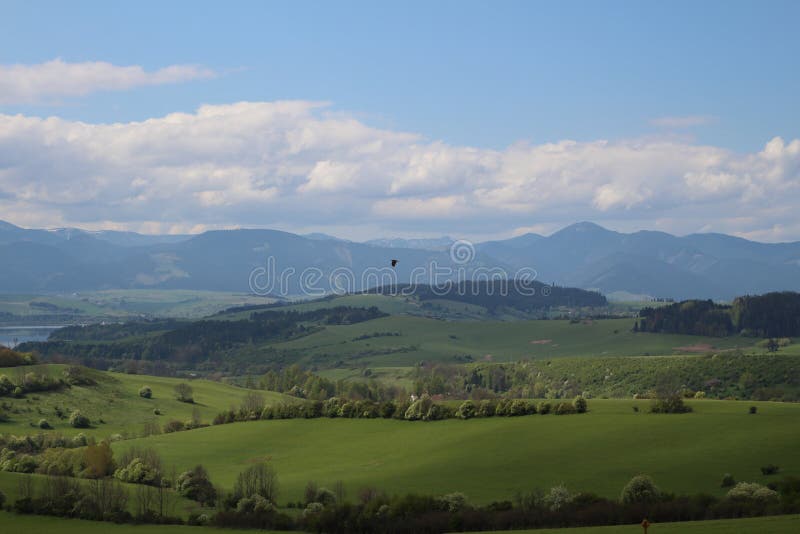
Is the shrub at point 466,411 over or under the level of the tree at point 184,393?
over

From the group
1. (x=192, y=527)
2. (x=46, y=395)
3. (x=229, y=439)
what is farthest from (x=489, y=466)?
(x=46, y=395)

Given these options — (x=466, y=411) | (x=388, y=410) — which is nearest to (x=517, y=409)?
(x=466, y=411)

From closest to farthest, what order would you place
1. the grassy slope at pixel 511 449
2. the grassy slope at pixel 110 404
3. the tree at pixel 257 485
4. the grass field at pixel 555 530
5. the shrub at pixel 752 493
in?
the grass field at pixel 555 530 → the shrub at pixel 752 493 → the tree at pixel 257 485 → the grassy slope at pixel 511 449 → the grassy slope at pixel 110 404

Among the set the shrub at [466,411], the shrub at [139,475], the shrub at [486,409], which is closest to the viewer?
the shrub at [139,475]

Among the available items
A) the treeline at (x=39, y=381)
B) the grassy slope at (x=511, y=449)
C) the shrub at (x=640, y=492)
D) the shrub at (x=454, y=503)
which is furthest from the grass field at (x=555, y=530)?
the treeline at (x=39, y=381)

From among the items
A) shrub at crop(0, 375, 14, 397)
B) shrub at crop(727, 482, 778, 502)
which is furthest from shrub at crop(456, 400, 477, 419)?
shrub at crop(0, 375, 14, 397)

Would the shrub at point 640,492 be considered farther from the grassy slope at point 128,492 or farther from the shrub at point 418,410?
the shrub at point 418,410
